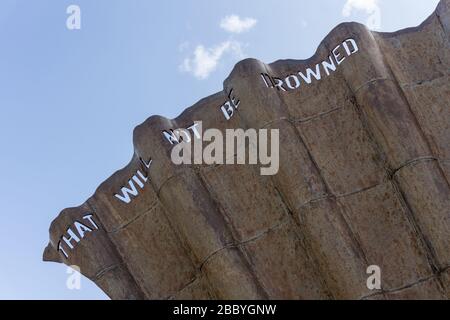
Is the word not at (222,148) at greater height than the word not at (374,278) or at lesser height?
greater

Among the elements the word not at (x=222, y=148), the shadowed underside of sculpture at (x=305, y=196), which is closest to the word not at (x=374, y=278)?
the shadowed underside of sculpture at (x=305, y=196)

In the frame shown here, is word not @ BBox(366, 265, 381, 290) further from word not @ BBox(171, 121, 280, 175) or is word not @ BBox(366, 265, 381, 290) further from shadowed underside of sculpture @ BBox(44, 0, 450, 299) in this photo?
word not @ BBox(171, 121, 280, 175)

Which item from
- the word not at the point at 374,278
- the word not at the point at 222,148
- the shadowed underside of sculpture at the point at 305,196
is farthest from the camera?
the word not at the point at 222,148

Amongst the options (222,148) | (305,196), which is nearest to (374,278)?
(305,196)

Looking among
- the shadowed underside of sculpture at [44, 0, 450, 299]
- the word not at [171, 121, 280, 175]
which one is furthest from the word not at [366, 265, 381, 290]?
the word not at [171, 121, 280, 175]

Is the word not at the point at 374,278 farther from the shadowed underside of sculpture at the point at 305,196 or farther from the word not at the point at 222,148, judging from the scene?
the word not at the point at 222,148

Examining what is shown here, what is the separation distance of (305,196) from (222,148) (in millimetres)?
1817

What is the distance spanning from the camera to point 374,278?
10070mm

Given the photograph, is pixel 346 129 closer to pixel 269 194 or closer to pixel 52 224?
pixel 269 194

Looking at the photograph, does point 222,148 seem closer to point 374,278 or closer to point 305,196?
point 305,196

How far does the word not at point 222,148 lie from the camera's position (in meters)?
11.1

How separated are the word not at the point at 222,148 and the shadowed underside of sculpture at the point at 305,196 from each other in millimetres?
126

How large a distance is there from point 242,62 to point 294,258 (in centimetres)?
350
